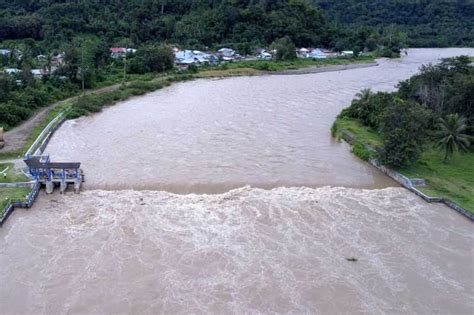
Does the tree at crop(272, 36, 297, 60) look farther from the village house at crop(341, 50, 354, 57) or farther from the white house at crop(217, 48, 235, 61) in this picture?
the village house at crop(341, 50, 354, 57)

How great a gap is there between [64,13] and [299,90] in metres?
43.3

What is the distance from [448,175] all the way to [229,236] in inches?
584

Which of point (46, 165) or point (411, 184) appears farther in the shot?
point (411, 184)

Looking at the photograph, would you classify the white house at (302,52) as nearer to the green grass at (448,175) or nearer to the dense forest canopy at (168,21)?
the dense forest canopy at (168,21)

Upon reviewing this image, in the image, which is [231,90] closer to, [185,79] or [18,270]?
[185,79]

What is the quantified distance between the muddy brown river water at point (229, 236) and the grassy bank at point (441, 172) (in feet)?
3.94

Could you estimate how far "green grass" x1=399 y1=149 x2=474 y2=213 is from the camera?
2577cm

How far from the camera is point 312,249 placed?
67.4 feet

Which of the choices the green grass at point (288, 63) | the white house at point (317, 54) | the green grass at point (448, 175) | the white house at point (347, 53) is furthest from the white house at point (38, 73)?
the white house at point (347, 53)

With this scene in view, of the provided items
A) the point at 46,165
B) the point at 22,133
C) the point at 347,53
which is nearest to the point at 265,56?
the point at 347,53

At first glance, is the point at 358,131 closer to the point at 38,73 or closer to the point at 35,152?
the point at 35,152

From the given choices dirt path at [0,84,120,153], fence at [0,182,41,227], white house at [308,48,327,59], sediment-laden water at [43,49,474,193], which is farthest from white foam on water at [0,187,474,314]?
white house at [308,48,327,59]

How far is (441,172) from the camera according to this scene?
95.4 ft

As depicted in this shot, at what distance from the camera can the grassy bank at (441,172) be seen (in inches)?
1020
